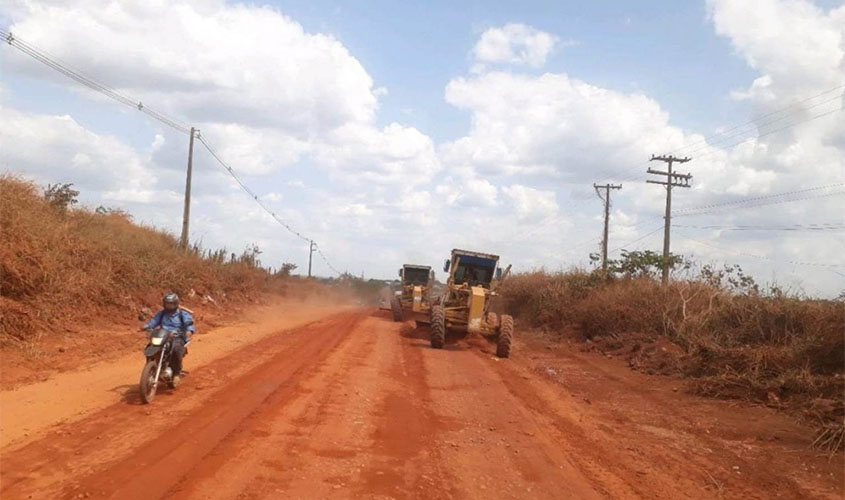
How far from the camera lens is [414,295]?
29219mm

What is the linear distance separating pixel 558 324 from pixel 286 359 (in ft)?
53.0

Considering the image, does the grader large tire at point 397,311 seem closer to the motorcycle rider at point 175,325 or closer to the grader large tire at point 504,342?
the grader large tire at point 504,342

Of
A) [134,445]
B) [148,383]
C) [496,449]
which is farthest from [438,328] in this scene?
[134,445]

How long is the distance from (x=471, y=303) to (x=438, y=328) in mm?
1365

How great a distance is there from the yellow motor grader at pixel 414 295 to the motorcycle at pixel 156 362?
45.3 ft

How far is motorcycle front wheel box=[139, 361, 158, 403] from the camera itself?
8.98 meters

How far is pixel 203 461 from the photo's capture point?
6539mm

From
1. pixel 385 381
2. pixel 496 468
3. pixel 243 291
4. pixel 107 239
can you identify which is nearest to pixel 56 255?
pixel 107 239

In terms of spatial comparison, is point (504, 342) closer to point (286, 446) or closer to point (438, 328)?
point (438, 328)

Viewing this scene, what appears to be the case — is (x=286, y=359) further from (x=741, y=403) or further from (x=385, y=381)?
(x=741, y=403)

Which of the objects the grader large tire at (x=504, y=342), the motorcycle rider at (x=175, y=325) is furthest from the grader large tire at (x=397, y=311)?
the motorcycle rider at (x=175, y=325)

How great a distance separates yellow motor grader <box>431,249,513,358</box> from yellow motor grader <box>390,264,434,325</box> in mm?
1647

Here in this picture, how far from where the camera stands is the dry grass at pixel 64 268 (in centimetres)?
1326

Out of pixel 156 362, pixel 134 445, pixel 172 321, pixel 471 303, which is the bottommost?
pixel 134 445
